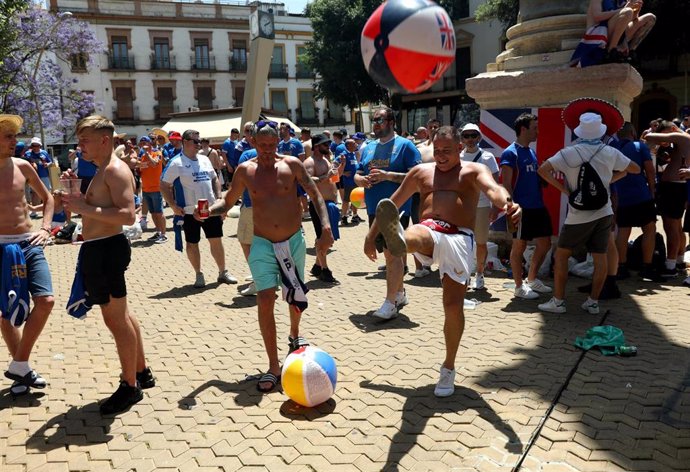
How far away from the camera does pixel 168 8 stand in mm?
49781

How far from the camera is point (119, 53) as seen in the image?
160 feet

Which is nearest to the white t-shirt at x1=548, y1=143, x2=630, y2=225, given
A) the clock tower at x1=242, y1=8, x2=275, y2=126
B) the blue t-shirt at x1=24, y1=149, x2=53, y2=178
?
the blue t-shirt at x1=24, y1=149, x2=53, y2=178

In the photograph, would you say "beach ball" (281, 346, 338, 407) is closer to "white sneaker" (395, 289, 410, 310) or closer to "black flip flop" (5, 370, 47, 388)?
"black flip flop" (5, 370, 47, 388)

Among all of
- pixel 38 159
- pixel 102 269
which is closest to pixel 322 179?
pixel 102 269

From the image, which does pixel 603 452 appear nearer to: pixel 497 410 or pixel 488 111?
pixel 497 410

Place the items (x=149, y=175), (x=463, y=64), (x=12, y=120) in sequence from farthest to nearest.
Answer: (x=463, y=64)
(x=149, y=175)
(x=12, y=120)

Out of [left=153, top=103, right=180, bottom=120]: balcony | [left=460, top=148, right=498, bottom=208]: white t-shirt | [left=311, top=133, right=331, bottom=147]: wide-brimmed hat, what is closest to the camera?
[left=460, top=148, right=498, bottom=208]: white t-shirt

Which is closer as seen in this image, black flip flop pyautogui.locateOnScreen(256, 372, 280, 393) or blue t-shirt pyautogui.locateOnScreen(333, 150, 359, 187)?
black flip flop pyautogui.locateOnScreen(256, 372, 280, 393)

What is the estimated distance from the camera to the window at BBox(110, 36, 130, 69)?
48625 mm

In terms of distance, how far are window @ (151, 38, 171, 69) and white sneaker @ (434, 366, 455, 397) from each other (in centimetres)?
5066

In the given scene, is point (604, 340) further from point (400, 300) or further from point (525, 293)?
point (400, 300)

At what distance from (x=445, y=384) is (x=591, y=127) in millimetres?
3228

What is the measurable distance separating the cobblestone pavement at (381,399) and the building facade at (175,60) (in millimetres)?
44090

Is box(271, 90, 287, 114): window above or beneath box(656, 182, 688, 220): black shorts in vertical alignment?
above
